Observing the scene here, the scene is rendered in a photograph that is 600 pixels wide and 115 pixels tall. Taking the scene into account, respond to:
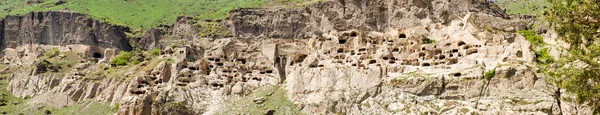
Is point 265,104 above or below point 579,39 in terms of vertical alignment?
below

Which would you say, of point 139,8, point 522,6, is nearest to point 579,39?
point 522,6

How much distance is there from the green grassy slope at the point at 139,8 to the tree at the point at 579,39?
329ft

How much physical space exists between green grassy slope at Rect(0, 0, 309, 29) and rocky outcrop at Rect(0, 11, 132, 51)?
1507cm

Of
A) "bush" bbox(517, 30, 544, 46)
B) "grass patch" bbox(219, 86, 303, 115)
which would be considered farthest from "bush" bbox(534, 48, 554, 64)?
"grass patch" bbox(219, 86, 303, 115)

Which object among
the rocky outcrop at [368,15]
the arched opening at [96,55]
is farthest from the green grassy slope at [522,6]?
the arched opening at [96,55]

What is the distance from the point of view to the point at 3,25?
113 meters

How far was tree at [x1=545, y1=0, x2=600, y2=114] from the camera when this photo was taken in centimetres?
2337

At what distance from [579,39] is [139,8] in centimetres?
13771

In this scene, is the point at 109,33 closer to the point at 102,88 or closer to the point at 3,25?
Result: the point at 3,25

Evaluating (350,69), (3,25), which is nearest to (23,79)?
(3,25)

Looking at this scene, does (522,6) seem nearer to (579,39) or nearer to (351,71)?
(351,71)

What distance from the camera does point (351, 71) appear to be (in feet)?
187

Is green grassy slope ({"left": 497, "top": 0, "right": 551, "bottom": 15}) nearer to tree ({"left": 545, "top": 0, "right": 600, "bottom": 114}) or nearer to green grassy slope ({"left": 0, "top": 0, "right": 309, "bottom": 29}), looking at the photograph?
green grassy slope ({"left": 0, "top": 0, "right": 309, "bottom": 29})

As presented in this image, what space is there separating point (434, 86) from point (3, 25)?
324ft
